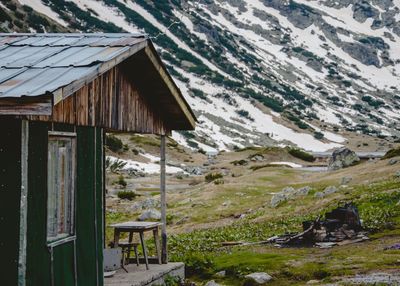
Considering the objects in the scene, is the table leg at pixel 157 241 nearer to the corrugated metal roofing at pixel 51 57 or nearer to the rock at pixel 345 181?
the corrugated metal roofing at pixel 51 57

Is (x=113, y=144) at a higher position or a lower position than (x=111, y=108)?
higher

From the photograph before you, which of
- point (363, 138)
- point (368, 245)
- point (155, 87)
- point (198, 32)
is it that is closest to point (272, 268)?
point (368, 245)

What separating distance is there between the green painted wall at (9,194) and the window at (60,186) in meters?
0.90

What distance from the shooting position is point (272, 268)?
17594 millimetres

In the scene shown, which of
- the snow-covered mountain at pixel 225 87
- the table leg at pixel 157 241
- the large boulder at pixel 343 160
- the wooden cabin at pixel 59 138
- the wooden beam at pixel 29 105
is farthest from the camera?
the snow-covered mountain at pixel 225 87

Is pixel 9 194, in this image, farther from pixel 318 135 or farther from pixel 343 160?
pixel 318 135

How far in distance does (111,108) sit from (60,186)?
279cm

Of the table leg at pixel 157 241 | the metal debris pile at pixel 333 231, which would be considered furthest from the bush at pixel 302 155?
the table leg at pixel 157 241

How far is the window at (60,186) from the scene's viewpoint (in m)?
10.3

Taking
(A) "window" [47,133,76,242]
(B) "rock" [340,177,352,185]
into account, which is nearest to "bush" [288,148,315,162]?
(B) "rock" [340,177,352,185]

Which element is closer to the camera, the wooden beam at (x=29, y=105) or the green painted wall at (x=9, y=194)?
→ the wooden beam at (x=29, y=105)

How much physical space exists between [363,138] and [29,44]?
5836 inches

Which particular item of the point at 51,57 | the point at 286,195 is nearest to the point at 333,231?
the point at 286,195

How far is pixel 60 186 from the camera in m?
10.6
